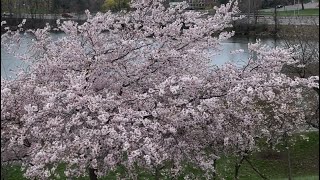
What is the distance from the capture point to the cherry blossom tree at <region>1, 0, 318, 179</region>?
21.0 feet

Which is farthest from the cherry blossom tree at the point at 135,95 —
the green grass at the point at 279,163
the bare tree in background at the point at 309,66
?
the bare tree in background at the point at 309,66

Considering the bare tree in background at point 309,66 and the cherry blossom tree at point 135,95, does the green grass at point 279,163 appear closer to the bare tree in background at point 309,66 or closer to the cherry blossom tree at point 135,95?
the bare tree in background at point 309,66

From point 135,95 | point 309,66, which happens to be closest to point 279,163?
point 309,66

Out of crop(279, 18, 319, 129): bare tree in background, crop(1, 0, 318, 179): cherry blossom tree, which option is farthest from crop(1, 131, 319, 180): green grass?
crop(1, 0, 318, 179): cherry blossom tree

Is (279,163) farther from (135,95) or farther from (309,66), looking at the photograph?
(135,95)

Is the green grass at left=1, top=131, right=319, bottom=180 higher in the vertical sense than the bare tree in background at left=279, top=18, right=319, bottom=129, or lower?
Answer: lower

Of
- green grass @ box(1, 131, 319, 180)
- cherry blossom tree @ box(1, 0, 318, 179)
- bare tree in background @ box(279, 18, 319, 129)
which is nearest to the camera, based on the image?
cherry blossom tree @ box(1, 0, 318, 179)

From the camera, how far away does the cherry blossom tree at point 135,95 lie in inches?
251

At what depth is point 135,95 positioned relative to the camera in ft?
23.0

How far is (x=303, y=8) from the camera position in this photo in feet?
121

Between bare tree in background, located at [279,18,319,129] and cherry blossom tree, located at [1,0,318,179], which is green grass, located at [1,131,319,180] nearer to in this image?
bare tree in background, located at [279,18,319,129]

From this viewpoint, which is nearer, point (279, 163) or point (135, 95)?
point (135, 95)

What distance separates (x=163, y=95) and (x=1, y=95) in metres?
2.38

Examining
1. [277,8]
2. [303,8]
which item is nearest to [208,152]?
[303,8]
